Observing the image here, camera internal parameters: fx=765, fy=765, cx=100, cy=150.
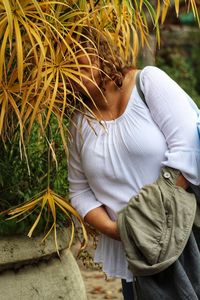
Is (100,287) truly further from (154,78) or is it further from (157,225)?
(154,78)

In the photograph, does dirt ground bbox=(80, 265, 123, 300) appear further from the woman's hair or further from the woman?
the woman's hair

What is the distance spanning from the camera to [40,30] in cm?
299

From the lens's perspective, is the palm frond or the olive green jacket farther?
the palm frond

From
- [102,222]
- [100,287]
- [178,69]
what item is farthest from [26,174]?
[178,69]

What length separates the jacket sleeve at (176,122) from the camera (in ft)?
9.34

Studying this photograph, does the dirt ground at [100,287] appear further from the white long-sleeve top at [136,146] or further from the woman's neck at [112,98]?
the woman's neck at [112,98]

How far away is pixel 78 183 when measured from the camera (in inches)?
126

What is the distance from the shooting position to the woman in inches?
113

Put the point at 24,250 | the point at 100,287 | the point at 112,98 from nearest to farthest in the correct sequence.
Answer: the point at 112,98, the point at 24,250, the point at 100,287

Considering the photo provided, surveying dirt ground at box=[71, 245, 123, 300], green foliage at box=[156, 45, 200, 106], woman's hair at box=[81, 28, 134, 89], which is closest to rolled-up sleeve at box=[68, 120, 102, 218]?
woman's hair at box=[81, 28, 134, 89]

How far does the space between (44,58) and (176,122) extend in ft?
1.84

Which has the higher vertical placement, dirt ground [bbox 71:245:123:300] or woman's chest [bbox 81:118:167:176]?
woman's chest [bbox 81:118:167:176]

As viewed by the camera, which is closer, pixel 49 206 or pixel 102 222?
pixel 102 222

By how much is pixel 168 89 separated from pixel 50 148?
0.61 meters
